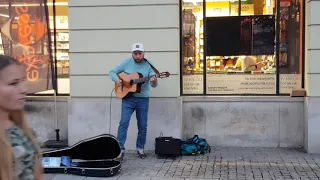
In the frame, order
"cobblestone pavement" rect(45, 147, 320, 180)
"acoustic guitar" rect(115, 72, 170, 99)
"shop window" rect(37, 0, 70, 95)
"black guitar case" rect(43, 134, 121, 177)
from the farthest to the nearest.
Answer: "shop window" rect(37, 0, 70, 95), "acoustic guitar" rect(115, 72, 170, 99), "black guitar case" rect(43, 134, 121, 177), "cobblestone pavement" rect(45, 147, 320, 180)

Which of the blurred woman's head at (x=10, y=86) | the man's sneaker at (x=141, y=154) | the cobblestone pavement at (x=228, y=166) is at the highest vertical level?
the blurred woman's head at (x=10, y=86)

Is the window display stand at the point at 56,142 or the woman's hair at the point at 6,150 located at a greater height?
the woman's hair at the point at 6,150

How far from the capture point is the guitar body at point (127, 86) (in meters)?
7.31

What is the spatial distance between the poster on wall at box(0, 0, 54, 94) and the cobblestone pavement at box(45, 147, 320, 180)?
2.19m

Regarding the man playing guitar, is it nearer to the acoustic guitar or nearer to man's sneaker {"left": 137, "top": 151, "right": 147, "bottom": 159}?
the acoustic guitar

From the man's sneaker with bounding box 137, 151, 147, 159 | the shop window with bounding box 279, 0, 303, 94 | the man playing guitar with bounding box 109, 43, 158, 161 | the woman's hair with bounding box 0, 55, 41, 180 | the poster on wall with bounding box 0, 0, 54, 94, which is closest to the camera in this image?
the woman's hair with bounding box 0, 55, 41, 180

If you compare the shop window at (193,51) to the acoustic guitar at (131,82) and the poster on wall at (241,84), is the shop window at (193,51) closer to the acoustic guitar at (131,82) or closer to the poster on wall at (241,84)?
the poster on wall at (241,84)

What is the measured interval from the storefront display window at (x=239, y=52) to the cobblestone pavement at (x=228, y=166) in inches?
49.4

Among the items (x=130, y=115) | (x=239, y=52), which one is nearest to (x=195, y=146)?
(x=130, y=115)

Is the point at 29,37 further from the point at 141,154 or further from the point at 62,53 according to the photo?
the point at 141,154

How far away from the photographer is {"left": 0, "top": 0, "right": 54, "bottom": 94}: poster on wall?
8.00m

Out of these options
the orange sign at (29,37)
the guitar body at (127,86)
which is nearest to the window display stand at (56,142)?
the orange sign at (29,37)

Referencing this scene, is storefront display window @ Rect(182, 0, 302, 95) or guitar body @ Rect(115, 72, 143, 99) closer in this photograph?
guitar body @ Rect(115, 72, 143, 99)

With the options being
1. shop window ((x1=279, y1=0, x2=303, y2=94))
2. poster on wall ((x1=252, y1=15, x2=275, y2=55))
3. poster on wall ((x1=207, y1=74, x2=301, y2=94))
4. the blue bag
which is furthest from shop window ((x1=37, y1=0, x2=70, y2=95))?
shop window ((x1=279, y1=0, x2=303, y2=94))
